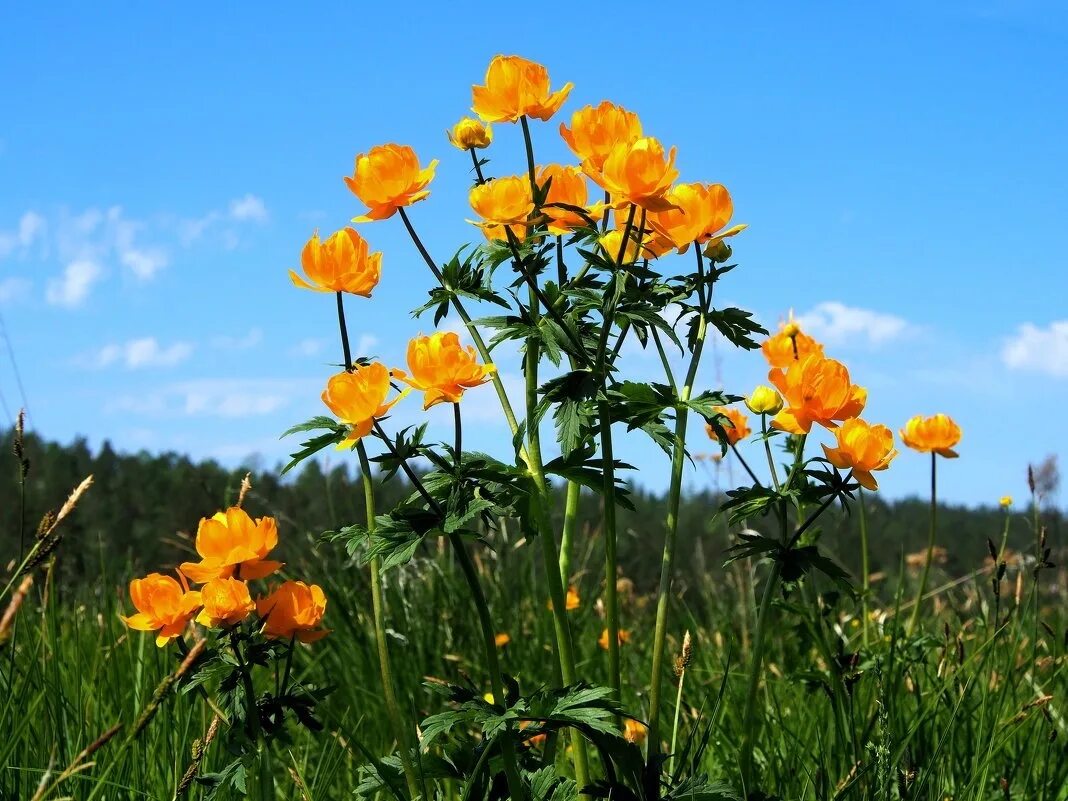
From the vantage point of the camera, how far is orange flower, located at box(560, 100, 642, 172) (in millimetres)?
1848

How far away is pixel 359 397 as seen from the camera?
1.61 m

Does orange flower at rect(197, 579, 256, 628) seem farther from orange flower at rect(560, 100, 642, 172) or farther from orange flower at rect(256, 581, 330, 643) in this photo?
orange flower at rect(560, 100, 642, 172)

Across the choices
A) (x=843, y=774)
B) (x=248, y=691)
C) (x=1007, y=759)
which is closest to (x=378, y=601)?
(x=248, y=691)

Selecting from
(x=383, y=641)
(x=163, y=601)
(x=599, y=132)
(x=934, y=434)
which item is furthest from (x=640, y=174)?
(x=934, y=434)

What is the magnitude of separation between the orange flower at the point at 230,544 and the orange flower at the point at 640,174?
2.54 feet

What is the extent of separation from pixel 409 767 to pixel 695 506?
77.6 feet

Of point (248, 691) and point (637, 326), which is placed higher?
point (637, 326)

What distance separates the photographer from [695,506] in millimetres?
24984

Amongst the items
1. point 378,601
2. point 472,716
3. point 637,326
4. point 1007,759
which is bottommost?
point 1007,759

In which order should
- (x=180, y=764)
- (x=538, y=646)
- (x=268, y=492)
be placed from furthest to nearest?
(x=268, y=492) < (x=538, y=646) < (x=180, y=764)

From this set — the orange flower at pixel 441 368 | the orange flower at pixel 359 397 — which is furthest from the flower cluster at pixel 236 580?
the orange flower at pixel 441 368

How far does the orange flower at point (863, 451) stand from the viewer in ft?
6.10

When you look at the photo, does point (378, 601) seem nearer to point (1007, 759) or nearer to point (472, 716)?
point (472, 716)

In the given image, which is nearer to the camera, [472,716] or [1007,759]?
[472,716]
